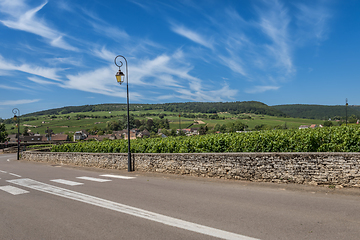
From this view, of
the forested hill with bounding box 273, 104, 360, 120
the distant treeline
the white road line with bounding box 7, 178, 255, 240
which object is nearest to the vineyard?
the white road line with bounding box 7, 178, 255, 240

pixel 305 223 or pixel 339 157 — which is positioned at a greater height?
pixel 339 157

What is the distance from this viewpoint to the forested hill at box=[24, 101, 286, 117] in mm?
131712

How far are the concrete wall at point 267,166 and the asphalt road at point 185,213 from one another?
1.42 ft

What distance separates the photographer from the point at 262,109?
128 meters

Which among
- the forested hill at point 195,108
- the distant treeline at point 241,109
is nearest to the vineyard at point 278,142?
the distant treeline at point 241,109

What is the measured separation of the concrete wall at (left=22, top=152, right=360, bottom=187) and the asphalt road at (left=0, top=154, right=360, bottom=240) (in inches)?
17.1

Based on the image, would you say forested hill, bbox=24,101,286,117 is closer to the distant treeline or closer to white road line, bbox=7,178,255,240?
the distant treeline

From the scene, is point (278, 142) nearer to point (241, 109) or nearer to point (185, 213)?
point (185, 213)

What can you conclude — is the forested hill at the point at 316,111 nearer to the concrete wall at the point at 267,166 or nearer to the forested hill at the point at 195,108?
the forested hill at the point at 195,108

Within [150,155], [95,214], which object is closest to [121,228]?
[95,214]

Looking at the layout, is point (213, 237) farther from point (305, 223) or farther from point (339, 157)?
point (339, 157)

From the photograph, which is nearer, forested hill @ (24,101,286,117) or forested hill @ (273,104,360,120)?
forested hill @ (24,101,286,117)

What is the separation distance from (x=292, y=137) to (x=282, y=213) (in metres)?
4.65

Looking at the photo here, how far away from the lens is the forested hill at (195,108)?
132 meters
